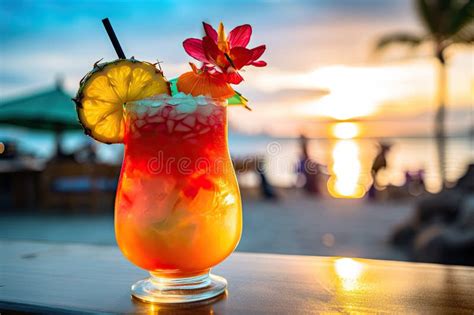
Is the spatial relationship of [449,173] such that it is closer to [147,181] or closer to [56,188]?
[56,188]

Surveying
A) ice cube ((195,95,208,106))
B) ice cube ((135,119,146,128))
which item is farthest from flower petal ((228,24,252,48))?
ice cube ((135,119,146,128))

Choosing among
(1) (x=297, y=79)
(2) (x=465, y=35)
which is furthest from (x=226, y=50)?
(2) (x=465, y=35)

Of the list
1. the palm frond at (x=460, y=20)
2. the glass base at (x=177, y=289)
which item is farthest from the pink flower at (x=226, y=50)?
the palm frond at (x=460, y=20)

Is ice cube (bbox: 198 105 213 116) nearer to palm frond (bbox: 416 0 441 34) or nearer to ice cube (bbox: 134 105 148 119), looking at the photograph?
ice cube (bbox: 134 105 148 119)

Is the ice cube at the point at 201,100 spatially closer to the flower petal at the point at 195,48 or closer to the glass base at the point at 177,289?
the flower petal at the point at 195,48

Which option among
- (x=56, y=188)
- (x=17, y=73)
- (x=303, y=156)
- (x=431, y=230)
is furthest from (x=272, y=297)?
(x=17, y=73)

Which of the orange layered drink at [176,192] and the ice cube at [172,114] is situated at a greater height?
the ice cube at [172,114]
